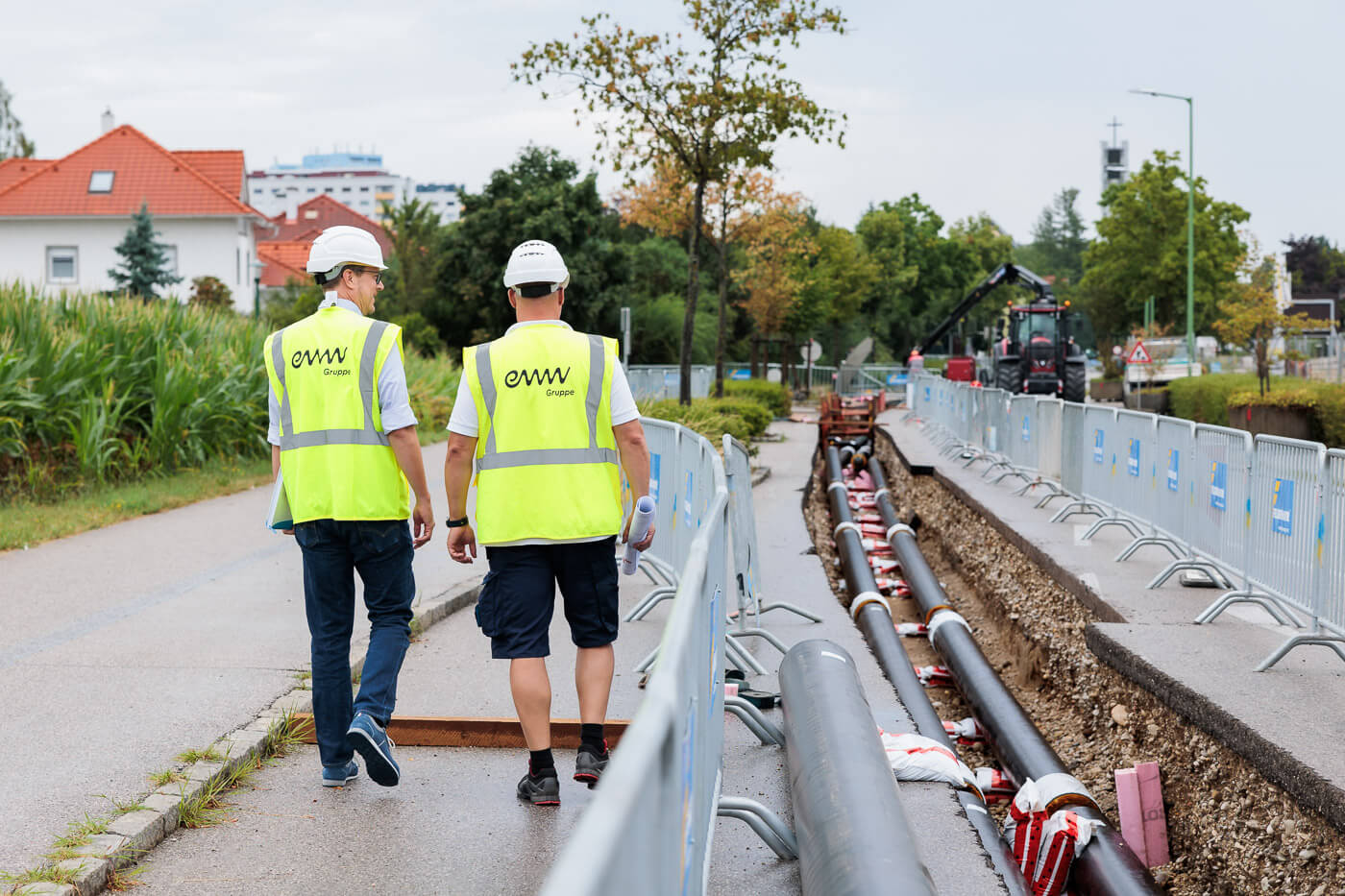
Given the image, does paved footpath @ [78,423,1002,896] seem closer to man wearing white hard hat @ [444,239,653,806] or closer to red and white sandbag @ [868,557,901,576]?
man wearing white hard hat @ [444,239,653,806]

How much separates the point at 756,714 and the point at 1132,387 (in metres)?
46.9

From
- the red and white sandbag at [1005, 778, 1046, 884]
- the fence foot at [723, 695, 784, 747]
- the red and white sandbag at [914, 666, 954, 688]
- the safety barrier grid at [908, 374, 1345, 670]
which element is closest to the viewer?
the fence foot at [723, 695, 784, 747]

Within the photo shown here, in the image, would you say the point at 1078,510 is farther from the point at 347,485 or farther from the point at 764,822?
the point at 347,485

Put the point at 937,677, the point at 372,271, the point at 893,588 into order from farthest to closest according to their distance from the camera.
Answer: the point at 893,588 < the point at 937,677 < the point at 372,271

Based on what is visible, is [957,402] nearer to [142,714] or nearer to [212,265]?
[142,714]

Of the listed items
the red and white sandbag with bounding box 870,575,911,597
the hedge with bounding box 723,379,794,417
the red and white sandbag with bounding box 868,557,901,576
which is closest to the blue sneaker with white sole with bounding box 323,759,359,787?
the red and white sandbag with bounding box 870,575,911,597

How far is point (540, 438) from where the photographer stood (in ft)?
15.5

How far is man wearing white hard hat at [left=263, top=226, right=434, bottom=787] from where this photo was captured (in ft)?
16.3

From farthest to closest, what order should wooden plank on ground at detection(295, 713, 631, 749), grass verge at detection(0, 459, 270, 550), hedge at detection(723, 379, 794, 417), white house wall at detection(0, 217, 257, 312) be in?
white house wall at detection(0, 217, 257, 312) < hedge at detection(723, 379, 794, 417) < grass verge at detection(0, 459, 270, 550) < wooden plank on ground at detection(295, 713, 631, 749)

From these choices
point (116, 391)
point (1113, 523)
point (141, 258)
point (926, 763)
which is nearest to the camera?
point (926, 763)

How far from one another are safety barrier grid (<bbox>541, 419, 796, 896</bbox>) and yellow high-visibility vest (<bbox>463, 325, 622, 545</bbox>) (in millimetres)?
498

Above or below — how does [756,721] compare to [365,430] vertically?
below

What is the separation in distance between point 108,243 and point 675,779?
59133mm

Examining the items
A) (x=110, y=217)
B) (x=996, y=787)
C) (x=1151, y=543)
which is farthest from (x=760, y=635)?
(x=110, y=217)
